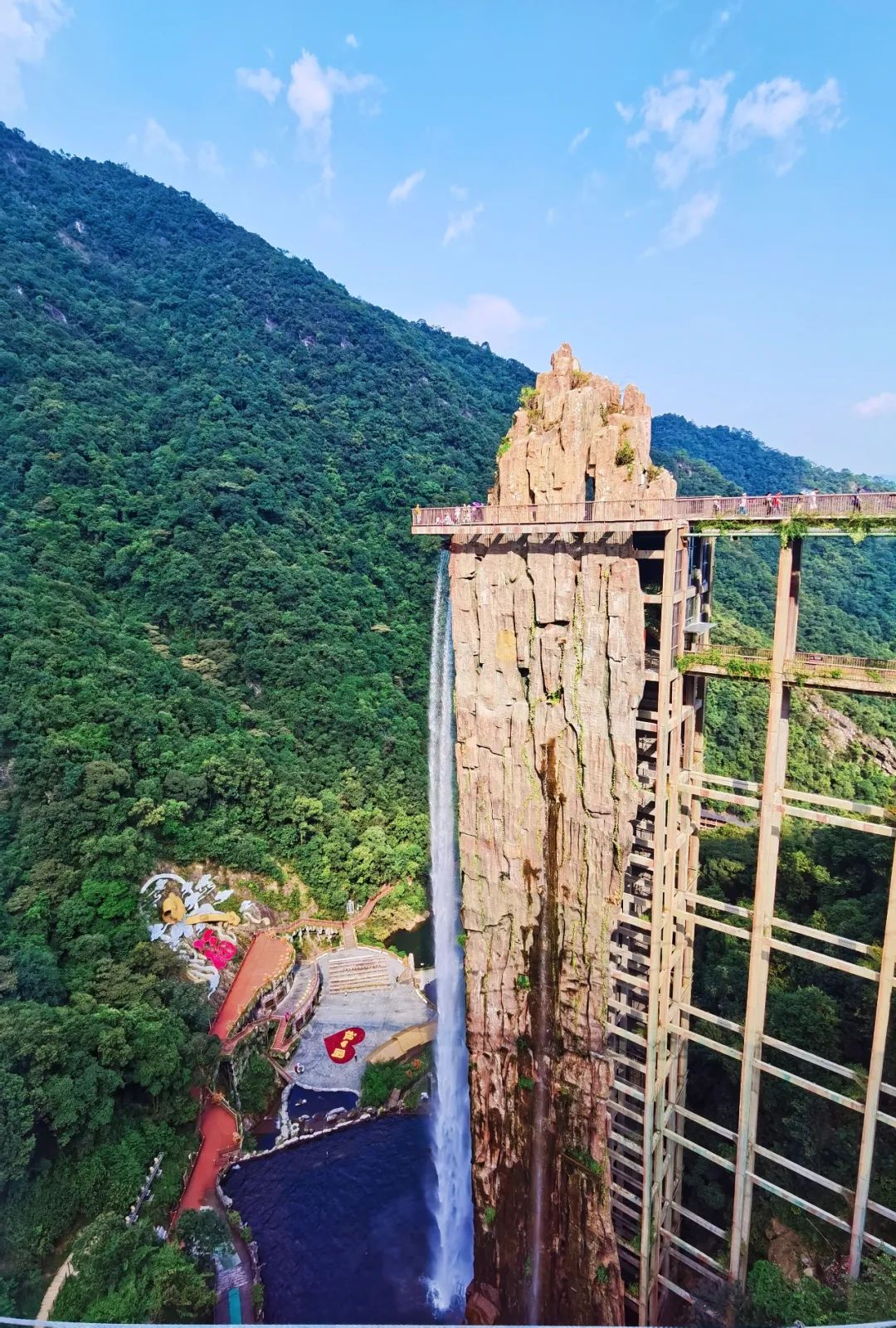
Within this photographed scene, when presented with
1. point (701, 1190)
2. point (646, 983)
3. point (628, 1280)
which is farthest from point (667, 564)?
point (628, 1280)

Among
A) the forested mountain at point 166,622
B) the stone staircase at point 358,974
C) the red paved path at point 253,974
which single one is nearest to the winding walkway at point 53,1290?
the forested mountain at point 166,622

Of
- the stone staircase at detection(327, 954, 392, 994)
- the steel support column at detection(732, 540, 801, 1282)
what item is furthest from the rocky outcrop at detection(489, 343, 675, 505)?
the stone staircase at detection(327, 954, 392, 994)

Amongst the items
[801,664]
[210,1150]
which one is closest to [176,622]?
[210,1150]

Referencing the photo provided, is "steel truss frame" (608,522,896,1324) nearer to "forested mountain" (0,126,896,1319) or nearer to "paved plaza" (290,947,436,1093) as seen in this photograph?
"forested mountain" (0,126,896,1319)

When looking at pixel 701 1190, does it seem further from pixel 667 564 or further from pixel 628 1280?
pixel 667 564

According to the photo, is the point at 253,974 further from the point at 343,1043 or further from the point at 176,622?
the point at 176,622

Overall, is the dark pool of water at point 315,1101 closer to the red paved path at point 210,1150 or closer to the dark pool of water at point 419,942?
the red paved path at point 210,1150
